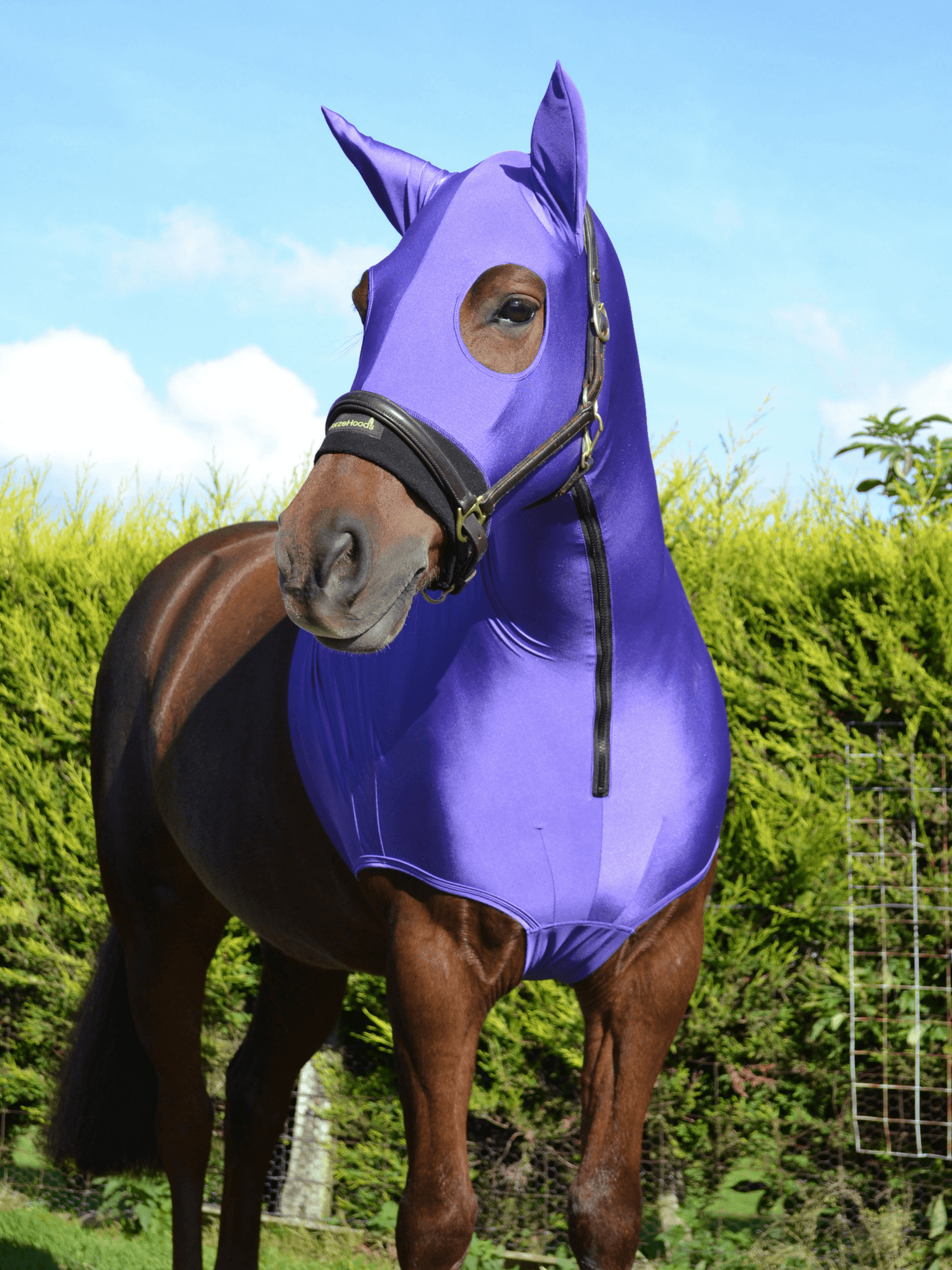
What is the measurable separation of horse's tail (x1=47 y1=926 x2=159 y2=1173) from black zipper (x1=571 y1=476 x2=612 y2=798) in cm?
211

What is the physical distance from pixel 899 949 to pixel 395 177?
3.53 metres

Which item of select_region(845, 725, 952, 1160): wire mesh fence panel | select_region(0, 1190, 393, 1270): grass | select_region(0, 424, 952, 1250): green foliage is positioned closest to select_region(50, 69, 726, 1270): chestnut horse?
select_region(0, 1190, 393, 1270): grass

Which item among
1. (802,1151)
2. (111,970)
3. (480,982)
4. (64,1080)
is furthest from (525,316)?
(802,1151)

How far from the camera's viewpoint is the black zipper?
200 centimetres

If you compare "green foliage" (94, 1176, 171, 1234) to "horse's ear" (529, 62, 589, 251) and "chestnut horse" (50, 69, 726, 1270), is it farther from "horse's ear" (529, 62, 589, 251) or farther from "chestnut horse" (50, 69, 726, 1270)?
"horse's ear" (529, 62, 589, 251)

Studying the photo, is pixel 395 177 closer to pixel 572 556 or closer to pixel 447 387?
pixel 447 387

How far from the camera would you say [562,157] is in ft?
6.13

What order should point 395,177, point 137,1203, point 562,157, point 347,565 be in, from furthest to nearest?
point 137,1203 → point 395,177 → point 562,157 → point 347,565

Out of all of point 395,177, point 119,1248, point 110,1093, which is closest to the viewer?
point 395,177

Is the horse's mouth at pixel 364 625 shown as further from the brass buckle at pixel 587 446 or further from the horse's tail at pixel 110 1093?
the horse's tail at pixel 110 1093

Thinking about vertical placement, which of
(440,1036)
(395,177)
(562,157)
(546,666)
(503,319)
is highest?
(395,177)

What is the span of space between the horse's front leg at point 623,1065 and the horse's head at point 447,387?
2.67ft

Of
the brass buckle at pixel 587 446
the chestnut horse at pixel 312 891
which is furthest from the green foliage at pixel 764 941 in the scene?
the brass buckle at pixel 587 446

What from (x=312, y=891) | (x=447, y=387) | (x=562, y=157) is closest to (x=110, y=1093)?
(x=312, y=891)
